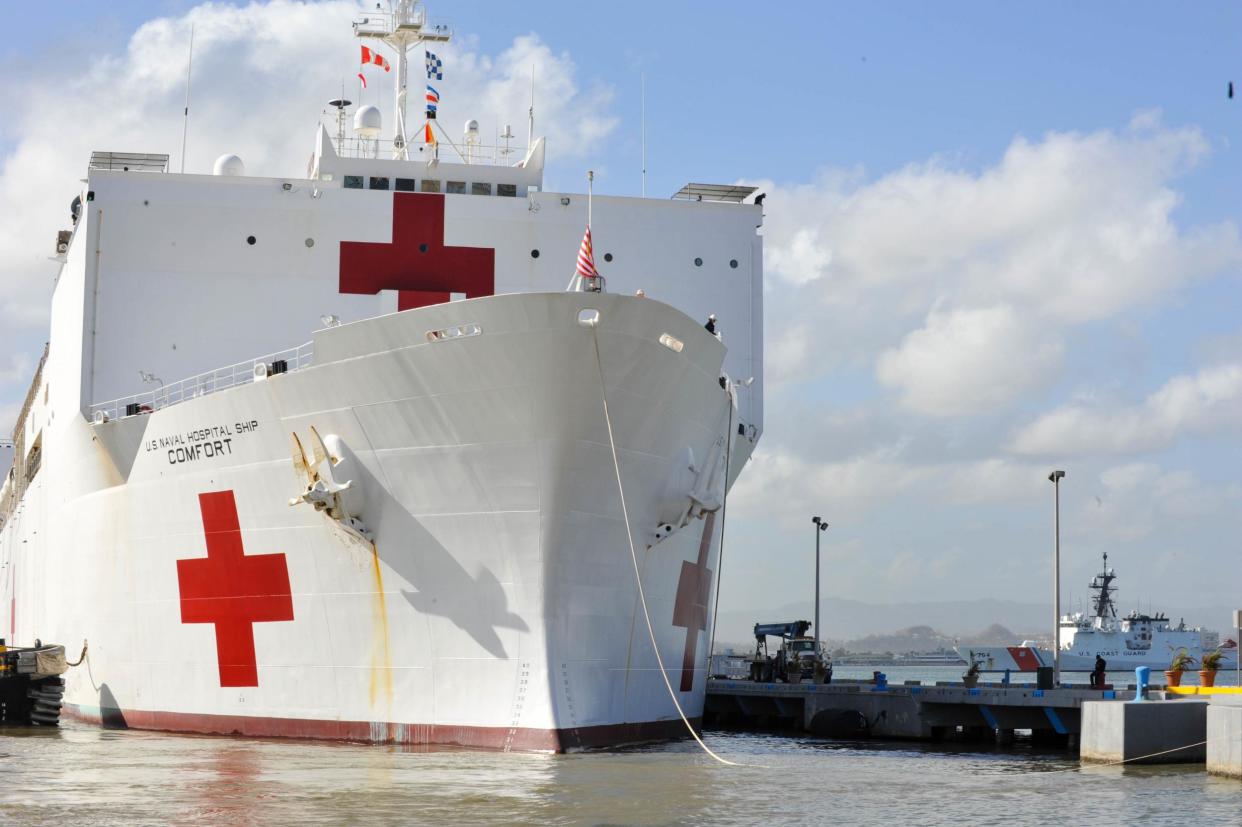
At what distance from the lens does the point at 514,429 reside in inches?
460

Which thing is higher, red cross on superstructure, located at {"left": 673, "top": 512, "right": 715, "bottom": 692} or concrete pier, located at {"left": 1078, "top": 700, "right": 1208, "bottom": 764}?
red cross on superstructure, located at {"left": 673, "top": 512, "right": 715, "bottom": 692}

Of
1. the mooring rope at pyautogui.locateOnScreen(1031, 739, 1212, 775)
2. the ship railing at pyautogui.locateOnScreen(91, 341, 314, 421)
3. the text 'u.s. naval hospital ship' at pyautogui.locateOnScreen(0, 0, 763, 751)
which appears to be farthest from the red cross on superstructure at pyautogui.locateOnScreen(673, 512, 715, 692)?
the ship railing at pyautogui.locateOnScreen(91, 341, 314, 421)

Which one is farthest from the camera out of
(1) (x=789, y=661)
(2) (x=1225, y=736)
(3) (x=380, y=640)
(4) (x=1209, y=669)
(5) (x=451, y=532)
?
(1) (x=789, y=661)

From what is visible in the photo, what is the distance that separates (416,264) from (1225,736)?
9132mm

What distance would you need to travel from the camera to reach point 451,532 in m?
11.9

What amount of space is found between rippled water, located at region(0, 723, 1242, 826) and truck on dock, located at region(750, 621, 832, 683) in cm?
878

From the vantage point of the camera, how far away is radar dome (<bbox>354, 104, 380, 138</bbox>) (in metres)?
17.3

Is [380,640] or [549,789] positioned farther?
[380,640]

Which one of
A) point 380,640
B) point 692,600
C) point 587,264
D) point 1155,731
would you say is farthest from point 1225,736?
point 380,640

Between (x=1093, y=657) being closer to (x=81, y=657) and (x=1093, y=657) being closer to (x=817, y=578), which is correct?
(x=817, y=578)

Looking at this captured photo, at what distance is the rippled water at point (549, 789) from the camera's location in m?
8.95

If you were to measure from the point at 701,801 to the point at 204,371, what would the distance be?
25.9 feet

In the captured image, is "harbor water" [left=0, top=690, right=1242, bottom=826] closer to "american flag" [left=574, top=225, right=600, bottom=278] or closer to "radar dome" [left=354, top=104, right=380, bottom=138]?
"american flag" [left=574, top=225, right=600, bottom=278]

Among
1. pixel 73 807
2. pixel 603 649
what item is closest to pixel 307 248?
pixel 603 649
